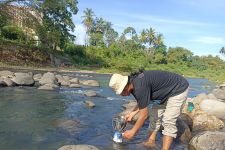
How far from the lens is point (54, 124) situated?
8.62 metres

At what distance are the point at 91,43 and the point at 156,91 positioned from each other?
59.7 metres

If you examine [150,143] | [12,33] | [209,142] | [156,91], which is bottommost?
[150,143]

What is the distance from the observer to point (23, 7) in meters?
27.7

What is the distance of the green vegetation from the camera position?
31047 millimetres

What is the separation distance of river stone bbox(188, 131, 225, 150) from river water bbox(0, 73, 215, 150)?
344mm

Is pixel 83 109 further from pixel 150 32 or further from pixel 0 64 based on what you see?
pixel 150 32

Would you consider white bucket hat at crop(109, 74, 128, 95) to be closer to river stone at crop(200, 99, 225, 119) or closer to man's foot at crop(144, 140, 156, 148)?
man's foot at crop(144, 140, 156, 148)

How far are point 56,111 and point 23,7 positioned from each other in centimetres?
1914

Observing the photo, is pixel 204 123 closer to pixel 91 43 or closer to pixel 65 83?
pixel 65 83

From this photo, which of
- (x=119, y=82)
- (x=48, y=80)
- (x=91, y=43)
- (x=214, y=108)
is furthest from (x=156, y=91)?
(x=91, y=43)

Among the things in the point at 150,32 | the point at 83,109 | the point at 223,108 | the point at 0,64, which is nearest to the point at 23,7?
the point at 0,64

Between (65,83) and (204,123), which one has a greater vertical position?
(65,83)

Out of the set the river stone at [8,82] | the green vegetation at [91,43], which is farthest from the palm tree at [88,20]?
the river stone at [8,82]

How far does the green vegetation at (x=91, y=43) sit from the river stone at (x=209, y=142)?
2.73 m
